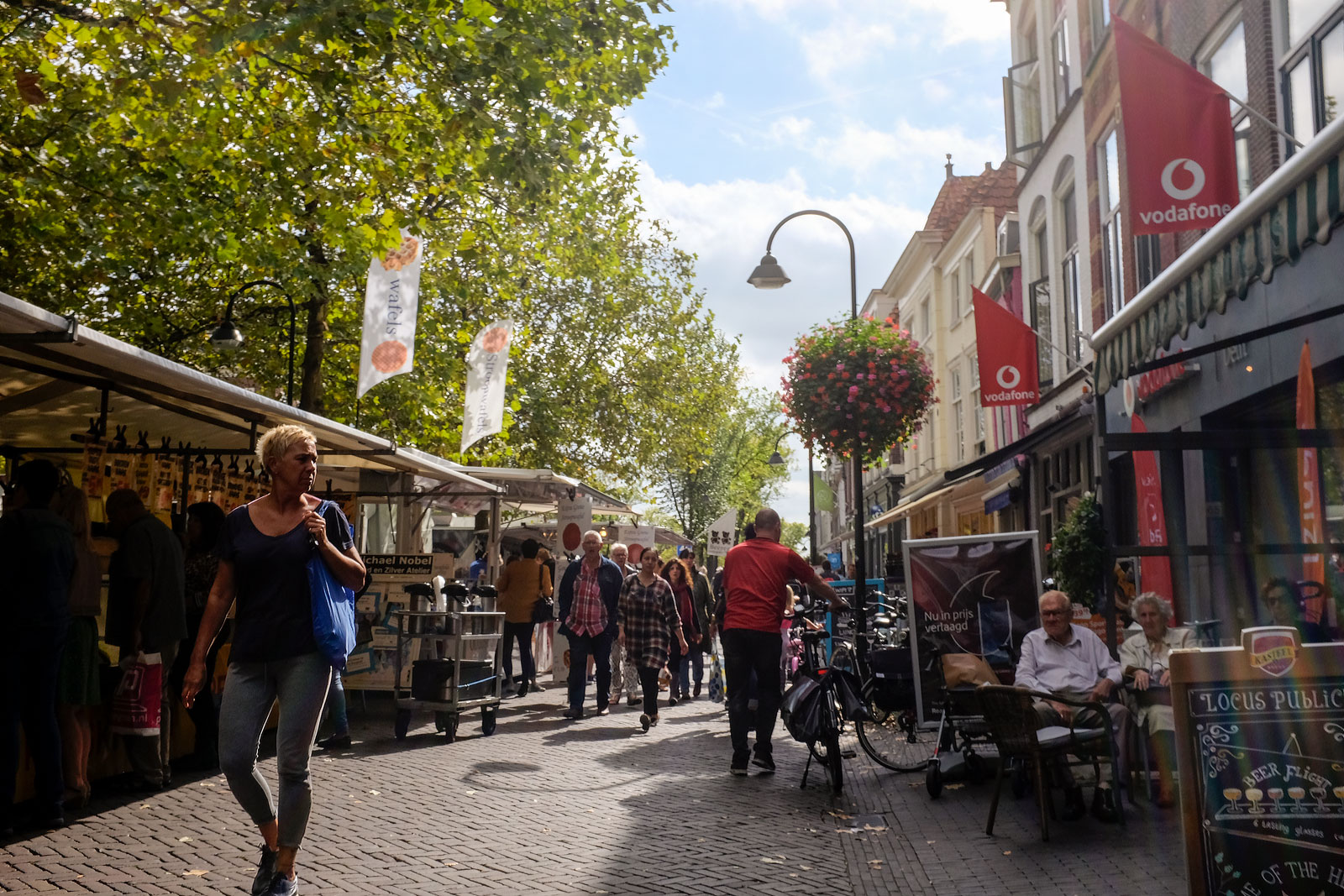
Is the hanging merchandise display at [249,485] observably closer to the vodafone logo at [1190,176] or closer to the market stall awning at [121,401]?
the market stall awning at [121,401]

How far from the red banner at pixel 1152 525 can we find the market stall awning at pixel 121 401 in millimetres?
7232

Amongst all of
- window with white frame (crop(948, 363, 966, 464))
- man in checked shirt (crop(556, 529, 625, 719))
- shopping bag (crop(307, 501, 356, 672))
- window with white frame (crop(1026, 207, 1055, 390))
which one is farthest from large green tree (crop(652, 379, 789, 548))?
shopping bag (crop(307, 501, 356, 672))

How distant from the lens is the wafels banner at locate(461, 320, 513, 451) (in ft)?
57.2

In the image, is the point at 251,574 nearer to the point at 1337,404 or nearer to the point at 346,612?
the point at 346,612

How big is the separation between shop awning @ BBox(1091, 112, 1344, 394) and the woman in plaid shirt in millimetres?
6885

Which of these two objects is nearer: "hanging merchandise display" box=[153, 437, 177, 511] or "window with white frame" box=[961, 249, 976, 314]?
"hanging merchandise display" box=[153, 437, 177, 511]

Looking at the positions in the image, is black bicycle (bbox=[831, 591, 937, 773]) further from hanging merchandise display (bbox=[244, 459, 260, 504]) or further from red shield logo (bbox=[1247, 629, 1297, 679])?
hanging merchandise display (bbox=[244, 459, 260, 504])

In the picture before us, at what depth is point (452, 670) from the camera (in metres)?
11.3

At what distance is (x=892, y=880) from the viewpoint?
6.18 m

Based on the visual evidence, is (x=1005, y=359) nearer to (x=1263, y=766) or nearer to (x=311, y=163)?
(x=311, y=163)

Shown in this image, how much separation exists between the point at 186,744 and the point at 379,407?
41.4 feet

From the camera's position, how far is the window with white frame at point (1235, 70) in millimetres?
11602

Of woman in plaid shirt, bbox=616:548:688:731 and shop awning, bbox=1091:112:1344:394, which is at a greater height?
shop awning, bbox=1091:112:1344:394

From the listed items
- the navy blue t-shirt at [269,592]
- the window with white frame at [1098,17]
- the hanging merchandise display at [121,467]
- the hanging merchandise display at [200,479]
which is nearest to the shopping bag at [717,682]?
the hanging merchandise display at [200,479]
